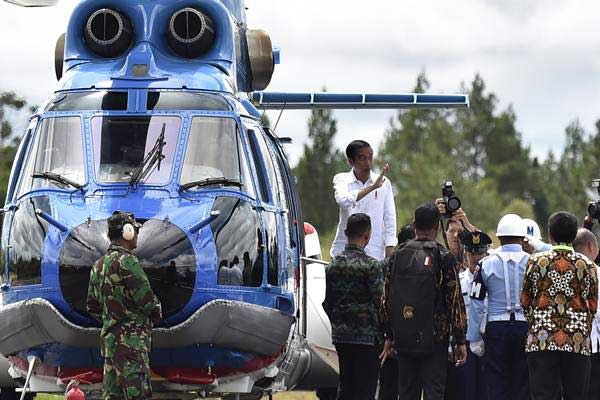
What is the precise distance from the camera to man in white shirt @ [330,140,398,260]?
16328mm

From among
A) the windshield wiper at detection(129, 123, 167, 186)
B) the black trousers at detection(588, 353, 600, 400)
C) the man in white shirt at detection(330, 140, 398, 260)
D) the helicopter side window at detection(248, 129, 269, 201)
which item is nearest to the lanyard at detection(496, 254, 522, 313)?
the black trousers at detection(588, 353, 600, 400)

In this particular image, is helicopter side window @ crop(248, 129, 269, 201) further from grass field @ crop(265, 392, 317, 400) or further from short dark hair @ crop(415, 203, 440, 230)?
grass field @ crop(265, 392, 317, 400)

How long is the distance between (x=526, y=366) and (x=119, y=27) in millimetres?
4795

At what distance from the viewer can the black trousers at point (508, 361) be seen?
1483 cm

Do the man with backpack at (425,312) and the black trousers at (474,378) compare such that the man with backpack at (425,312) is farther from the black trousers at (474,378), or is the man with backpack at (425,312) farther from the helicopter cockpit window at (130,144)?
the helicopter cockpit window at (130,144)

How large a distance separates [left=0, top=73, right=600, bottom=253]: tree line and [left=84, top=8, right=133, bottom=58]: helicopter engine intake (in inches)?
1818

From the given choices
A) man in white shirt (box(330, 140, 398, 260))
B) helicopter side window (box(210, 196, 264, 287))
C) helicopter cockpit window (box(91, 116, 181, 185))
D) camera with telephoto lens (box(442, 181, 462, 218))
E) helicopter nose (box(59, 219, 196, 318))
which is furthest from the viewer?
man in white shirt (box(330, 140, 398, 260))

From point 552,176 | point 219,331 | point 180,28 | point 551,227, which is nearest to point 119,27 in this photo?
point 180,28

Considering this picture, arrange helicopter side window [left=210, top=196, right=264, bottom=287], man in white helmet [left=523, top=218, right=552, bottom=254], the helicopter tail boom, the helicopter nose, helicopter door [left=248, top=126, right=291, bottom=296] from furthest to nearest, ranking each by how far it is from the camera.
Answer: the helicopter tail boom → man in white helmet [left=523, top=218, right=552, bottom=254] → helicopter door [left=248, top=126, right=291, bottom=296] → helicopter side window [left=210, top=196, right=264, bottom=287] → the helicopter nose

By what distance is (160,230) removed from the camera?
12336 mm

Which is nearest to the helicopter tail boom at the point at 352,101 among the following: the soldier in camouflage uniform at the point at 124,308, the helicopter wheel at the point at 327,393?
the helicopter wheel at the point at 327,393

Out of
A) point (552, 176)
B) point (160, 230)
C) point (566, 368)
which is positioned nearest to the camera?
point (160, 230)

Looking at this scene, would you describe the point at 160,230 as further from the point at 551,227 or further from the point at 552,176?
the point at 552,176

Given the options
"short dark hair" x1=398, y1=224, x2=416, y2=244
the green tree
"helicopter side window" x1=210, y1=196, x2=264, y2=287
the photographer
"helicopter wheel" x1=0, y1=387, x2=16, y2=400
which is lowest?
"helicopter wheel" x1=0, y1=387, x2=16, y2=400
